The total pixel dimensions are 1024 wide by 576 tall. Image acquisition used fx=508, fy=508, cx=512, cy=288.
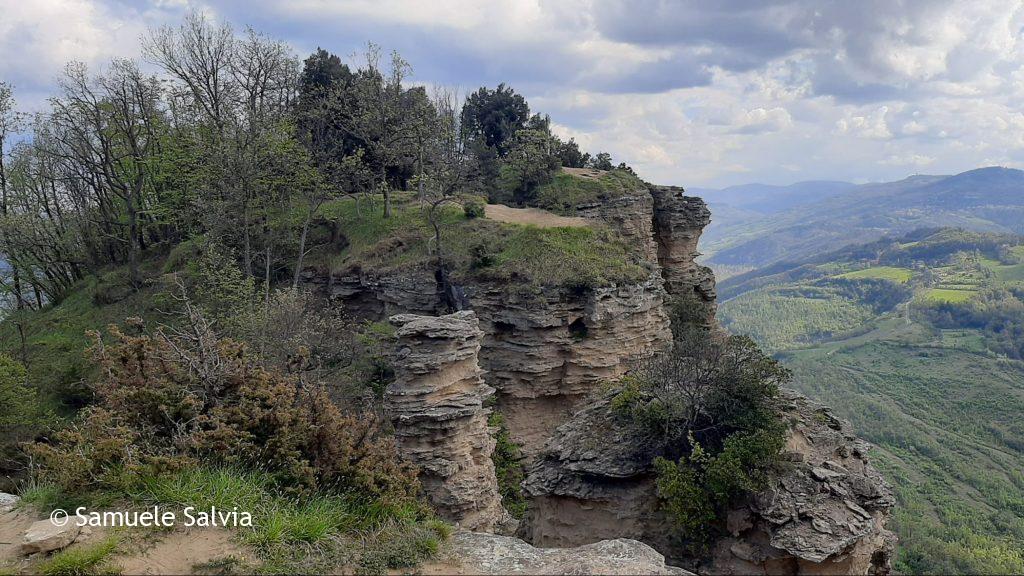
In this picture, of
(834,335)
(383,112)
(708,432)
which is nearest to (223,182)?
(383,112)

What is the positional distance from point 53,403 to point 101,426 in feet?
64.8

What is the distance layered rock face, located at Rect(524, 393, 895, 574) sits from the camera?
38.4ft

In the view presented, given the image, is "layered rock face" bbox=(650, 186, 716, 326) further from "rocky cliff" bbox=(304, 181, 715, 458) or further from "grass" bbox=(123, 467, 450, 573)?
"grass" bbox=(123, 467, 450, 573)

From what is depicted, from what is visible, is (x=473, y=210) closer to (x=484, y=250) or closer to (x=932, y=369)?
(x=484, y=250)

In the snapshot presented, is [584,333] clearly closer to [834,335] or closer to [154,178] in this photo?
[154,178]

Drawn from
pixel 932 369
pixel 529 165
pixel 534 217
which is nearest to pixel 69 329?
pixel 534 217

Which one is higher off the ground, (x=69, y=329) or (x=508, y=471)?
(x=69, y=329)

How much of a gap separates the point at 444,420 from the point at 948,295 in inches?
6320

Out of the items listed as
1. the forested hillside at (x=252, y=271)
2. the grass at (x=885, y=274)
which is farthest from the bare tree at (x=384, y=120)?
the grass at (x=885, y=274)

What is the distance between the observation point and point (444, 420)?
1625 cm

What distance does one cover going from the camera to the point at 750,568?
12.3m

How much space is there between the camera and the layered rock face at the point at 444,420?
16156mm

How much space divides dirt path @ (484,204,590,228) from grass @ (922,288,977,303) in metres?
139

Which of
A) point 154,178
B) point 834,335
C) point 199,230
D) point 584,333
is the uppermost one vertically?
point 154,178
